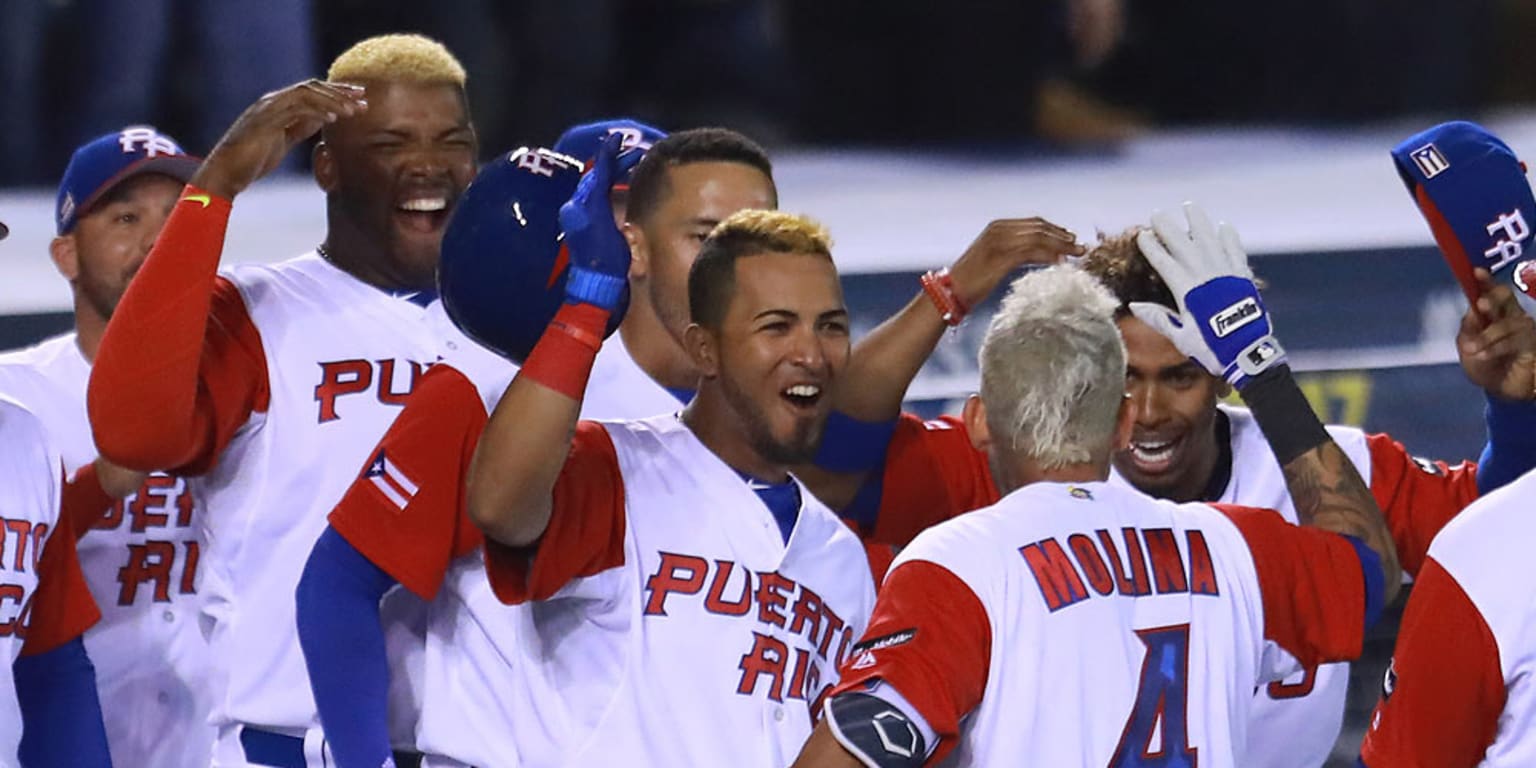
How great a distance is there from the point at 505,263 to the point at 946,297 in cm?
73

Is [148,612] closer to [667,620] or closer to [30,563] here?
[30,563]

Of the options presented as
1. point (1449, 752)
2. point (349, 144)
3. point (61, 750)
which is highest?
point (349, 144)

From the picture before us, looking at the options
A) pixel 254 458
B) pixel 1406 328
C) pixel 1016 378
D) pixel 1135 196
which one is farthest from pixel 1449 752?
pixel 1135 196

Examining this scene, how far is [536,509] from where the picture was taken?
2.67 meters

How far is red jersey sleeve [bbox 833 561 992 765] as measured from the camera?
8.48ft

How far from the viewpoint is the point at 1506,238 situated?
347cm

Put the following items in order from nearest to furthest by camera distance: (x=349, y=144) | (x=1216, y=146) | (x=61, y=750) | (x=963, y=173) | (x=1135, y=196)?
(x=61, y=750), (x=349, y=144), (x=1135, y=196), (x=963, y=173), (x=1216, y=146)

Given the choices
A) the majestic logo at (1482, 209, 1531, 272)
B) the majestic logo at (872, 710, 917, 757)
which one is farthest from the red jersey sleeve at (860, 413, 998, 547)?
the majestic logo at (872, 710, 917, 757)

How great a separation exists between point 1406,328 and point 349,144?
→ 326 cm

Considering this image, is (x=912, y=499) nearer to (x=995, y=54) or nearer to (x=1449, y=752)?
(x=1449, y=752)

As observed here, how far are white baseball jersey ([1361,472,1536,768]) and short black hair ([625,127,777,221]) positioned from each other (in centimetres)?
114

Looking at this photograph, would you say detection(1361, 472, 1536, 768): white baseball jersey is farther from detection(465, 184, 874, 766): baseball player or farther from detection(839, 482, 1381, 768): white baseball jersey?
detection(465, 184, 874, 766): baseball player

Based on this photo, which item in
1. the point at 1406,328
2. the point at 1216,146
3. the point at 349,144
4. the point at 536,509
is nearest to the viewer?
the point at 536,509

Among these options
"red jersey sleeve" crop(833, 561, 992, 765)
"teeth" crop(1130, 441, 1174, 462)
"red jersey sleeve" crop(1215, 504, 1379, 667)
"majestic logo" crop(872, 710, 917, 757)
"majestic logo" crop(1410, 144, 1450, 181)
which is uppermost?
"majestic logo" crop(1410, 144, 1450, 181)
